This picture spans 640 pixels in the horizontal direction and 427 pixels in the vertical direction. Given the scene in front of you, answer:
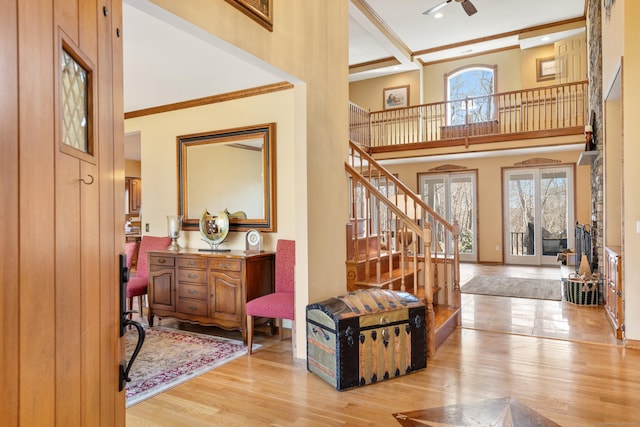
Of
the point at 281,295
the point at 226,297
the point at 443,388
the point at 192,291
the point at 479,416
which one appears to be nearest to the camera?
the point at 479,416

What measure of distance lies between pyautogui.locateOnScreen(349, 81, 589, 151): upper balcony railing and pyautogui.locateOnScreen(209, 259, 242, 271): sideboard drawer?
614 cm

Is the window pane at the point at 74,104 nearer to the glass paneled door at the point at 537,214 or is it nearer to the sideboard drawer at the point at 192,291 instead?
the sideboard drawer at the point at 192,291

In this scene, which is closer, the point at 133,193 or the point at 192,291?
the point at 192,291

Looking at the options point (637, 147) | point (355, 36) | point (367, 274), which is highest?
point (355, 36)

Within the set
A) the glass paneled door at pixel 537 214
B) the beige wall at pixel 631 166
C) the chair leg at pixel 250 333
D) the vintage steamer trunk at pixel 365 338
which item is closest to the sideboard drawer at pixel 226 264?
the chair leg at pixel 250 333

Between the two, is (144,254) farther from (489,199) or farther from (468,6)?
(489,199)

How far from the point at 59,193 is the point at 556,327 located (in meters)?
4.78

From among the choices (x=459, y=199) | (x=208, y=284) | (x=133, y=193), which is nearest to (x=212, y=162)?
(x=208, y=284)

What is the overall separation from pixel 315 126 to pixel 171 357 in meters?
2.38

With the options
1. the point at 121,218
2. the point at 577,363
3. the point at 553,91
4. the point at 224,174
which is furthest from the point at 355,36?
the point at 121,218

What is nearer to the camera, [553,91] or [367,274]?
[367,274]

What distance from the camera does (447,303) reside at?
4633 millimetres

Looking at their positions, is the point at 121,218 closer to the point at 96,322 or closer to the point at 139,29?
the point at 96,322

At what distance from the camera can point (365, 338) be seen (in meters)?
2.97
